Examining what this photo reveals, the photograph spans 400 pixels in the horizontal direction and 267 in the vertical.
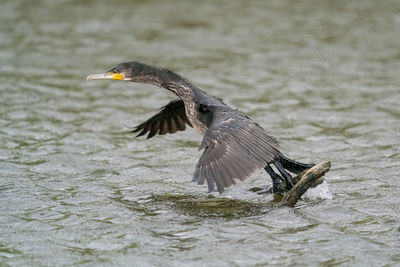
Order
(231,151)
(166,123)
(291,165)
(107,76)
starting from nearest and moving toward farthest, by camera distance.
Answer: (231,151), (291,165), (107,76), (166,123)

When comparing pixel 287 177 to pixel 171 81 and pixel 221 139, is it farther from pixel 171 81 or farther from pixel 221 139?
pixel 171 81

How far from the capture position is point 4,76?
11.4 meters

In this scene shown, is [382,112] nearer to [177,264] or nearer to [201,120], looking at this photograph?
[201,120]

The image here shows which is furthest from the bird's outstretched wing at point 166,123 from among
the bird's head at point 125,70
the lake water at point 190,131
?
the bird's head at point 125,70

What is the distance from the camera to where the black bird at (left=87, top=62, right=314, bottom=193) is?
6.14 metres

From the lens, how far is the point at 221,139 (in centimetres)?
637

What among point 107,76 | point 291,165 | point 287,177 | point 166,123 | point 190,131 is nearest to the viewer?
point 287,177

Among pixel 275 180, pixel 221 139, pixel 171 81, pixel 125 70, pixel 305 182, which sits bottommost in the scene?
pixel 275 180

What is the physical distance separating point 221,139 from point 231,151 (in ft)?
0.52

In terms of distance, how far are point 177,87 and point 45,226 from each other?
2.20m

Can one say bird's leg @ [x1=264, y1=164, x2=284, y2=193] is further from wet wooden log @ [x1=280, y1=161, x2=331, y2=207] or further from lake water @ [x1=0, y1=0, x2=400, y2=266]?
wet wooden log @ [x1=280, y1=161, x2=331, y2=207]

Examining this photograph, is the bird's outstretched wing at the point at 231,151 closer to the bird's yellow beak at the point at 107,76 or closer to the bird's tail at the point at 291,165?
the bird's tail at the point at 291,165

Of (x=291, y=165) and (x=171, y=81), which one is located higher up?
(x=171, y=81)

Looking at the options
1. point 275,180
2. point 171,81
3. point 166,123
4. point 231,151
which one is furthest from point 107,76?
point 275,180
